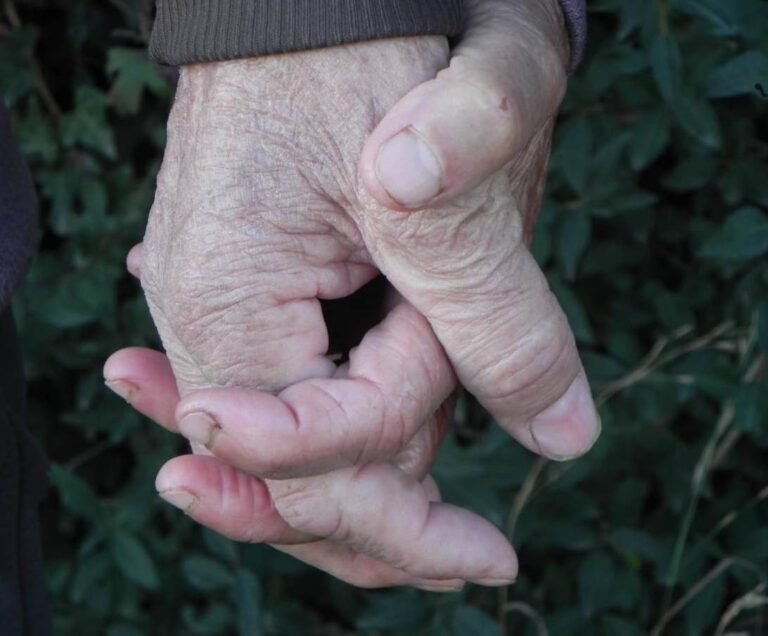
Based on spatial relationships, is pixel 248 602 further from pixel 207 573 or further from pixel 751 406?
pixel 751 406

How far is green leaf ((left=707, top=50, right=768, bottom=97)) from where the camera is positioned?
5.19 ft

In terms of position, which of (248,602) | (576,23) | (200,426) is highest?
(576,23)

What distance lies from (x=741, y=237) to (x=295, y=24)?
1013 mm

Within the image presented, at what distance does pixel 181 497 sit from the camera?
106 cm

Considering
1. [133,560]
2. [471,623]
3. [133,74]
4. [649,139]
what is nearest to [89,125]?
[133,74]

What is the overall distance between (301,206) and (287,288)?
0.22ft

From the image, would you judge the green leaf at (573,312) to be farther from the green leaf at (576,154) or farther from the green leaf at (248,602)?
the green leaf at (248,602)

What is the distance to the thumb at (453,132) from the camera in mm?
891

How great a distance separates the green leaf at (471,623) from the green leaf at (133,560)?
1.62 feet

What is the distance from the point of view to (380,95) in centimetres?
96

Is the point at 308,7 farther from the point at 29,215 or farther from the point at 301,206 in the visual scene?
the point at 29,215

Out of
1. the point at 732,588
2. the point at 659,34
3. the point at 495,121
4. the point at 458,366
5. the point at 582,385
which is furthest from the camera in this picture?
the point at 732,588

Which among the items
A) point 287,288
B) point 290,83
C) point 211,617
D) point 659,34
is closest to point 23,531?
point 287,288

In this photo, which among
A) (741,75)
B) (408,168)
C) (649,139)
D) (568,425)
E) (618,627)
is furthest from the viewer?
(618,627)
